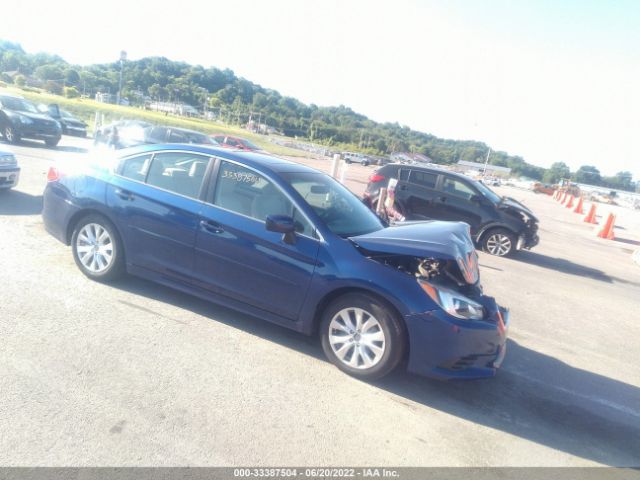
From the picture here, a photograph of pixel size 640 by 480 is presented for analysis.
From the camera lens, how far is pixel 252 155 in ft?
16.7

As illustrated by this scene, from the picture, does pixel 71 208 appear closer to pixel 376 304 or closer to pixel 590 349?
pixel 376 304

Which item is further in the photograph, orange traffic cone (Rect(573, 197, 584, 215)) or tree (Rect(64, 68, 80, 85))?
tree (Rect(64, 68, 80, 85))

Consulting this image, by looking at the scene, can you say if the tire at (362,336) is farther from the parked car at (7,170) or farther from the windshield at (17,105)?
the windshield at (17,105)

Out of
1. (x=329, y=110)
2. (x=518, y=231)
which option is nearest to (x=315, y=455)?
(x=518, y=231)

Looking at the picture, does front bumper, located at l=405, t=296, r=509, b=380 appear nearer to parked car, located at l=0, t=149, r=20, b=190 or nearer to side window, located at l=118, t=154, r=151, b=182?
side window, located at l=118, t=154, r=151, b=182

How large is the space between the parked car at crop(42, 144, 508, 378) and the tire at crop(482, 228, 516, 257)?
250 inches

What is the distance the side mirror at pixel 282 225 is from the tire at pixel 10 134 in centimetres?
1572

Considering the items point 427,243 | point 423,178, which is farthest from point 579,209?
point 427,243

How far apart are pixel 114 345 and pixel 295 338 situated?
1624mm

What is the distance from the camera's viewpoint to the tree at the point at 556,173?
12714 centimetres

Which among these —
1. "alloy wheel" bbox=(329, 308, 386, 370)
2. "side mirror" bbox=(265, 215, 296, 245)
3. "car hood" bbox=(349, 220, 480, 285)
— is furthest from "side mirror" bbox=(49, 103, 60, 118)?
"alloy wheel" bbox=(329, 308, 386, 370)

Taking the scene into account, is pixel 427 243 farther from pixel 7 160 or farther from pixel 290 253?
pixel 7 160

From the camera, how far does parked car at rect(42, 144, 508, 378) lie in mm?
3930

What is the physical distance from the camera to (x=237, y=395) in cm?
361
